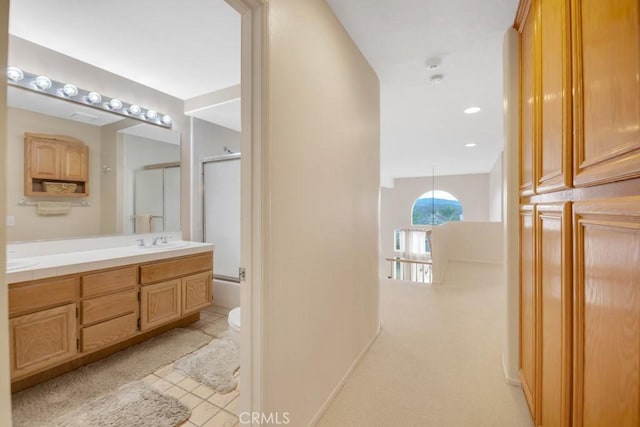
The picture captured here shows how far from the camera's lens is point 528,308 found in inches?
59.3

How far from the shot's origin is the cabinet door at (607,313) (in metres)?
0.63

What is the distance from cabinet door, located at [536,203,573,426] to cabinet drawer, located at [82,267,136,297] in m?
2.65

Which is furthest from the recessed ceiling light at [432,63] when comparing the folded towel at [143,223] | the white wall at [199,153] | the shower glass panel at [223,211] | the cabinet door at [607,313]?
the folded towel at [143,223]

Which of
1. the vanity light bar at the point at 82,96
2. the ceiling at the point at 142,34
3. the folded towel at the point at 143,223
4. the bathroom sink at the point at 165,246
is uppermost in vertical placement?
the ceiling at the point at 142,34

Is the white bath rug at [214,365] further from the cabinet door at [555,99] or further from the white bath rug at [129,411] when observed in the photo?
the cabinet door at [555,99]

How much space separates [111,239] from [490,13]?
11.3 ft

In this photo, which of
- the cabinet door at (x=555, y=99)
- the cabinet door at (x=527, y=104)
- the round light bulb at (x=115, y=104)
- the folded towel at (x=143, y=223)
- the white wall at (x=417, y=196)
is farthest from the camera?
the white wall at (x=417, y=196)

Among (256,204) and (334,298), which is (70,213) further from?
(334,298)

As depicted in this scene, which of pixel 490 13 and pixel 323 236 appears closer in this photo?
pixel 323 236

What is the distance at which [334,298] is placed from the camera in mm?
1680

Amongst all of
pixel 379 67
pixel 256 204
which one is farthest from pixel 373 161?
pixel 256 204

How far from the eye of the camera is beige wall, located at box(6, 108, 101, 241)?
1.91 m

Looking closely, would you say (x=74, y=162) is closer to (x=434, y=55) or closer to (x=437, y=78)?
(x=434, y=55)

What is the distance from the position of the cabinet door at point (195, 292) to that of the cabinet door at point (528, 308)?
8.71 ft
